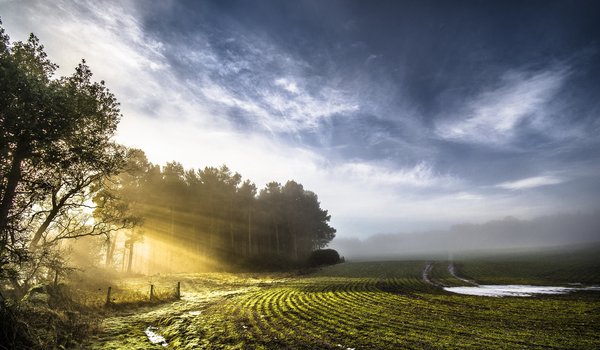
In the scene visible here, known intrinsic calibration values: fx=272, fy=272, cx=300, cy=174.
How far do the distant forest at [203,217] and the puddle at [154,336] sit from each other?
127ft

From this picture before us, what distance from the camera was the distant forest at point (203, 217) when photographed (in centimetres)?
5291

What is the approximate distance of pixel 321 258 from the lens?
232 feet

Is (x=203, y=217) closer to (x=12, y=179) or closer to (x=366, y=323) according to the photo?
(x=12, y=179)

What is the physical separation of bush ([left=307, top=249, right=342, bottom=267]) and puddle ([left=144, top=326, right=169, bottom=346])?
2176 inches

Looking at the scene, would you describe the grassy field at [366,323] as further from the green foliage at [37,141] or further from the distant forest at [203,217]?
the distant forest at [203,217]

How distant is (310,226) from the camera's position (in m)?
82.1

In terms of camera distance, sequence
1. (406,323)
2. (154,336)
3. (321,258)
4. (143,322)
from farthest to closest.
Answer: (321,258) → (143,322) → (406,323) → (154,336)

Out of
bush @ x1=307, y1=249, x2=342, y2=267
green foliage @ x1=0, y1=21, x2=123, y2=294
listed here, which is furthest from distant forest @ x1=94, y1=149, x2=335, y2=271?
green foliage @ x1=0, y1=21, x2=123, y2=294

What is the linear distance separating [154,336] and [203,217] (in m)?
49.9

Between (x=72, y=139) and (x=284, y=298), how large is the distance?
18957 mm

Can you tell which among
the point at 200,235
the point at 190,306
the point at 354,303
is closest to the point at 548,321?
the point at 354,303

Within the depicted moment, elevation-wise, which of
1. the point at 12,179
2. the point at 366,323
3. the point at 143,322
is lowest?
the point at 143,322

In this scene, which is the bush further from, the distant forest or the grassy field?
the grassy field

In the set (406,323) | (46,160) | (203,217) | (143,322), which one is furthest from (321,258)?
(46,160)
